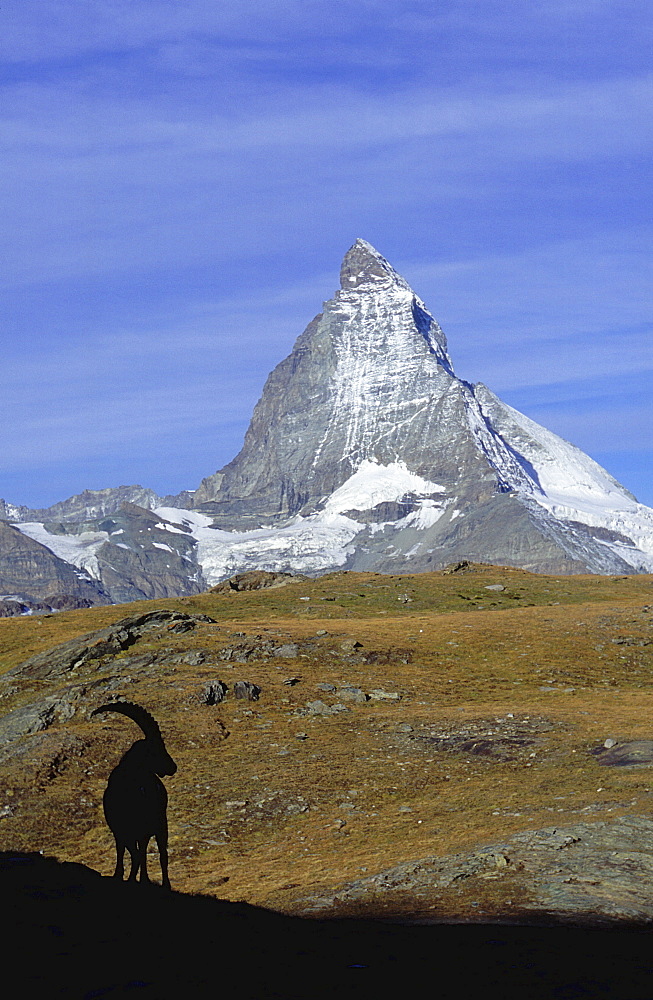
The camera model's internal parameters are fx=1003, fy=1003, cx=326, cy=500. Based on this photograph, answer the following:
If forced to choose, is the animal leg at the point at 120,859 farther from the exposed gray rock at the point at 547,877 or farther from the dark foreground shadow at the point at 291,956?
the exposed gray rock at the point at 547,877

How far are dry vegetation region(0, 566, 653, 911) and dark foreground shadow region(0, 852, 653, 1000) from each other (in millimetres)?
2360

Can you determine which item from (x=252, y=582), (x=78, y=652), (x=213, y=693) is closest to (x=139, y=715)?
(x=213, y=693)

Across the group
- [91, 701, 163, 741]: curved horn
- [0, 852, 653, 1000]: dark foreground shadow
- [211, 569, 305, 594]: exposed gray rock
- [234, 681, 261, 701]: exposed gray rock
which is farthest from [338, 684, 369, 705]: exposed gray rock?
[211, 569, 305, 594]: exposed gray rock

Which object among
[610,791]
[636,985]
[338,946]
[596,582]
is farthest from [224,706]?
[596,582]

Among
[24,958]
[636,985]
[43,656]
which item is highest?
[43,656]

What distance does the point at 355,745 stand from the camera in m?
30.9

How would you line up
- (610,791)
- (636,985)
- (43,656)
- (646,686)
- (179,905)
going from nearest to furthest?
(636,985) → (179,905) → (610,791) → (646,686) → (43,656)

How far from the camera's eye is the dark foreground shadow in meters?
11.6

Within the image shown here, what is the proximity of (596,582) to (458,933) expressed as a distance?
6196 centimetres

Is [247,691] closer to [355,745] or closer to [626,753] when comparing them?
[355,745]

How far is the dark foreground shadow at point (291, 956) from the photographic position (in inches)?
457

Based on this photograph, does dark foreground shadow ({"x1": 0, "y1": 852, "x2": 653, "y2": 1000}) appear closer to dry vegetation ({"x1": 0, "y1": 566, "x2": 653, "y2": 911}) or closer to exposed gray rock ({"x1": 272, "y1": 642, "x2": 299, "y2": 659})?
dry vegetation ({"x1": 0, "y1": 566, "x2": 653, "y2": 911})

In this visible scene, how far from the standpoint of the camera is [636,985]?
11.7m

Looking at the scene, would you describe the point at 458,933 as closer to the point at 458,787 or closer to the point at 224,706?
→ the point at 458,787
